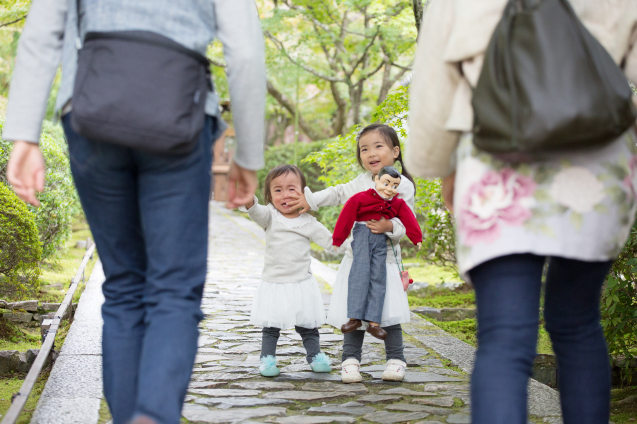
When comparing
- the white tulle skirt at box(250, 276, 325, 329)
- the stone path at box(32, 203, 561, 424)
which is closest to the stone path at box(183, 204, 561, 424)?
the stone path at box(32, 203, 561, 424)

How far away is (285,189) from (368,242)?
0.58 meters

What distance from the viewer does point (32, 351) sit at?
167 inches

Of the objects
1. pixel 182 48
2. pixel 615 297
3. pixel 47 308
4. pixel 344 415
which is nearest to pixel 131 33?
pixel 182 48

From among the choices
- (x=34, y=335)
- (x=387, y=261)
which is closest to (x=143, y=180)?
(x=387, y=261)

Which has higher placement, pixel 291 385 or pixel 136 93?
pixel 136 93

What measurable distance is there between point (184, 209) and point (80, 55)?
1.65 feet

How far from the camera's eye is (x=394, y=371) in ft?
11.2

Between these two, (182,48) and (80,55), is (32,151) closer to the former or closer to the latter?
(80,55)

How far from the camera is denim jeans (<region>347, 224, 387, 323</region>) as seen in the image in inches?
136

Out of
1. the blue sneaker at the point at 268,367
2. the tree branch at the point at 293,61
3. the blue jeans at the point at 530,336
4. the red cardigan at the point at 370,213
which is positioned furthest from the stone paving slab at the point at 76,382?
the tree branch at the point at 293,61

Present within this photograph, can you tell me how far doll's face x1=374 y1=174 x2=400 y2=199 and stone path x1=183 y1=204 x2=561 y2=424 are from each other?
38.5 inches

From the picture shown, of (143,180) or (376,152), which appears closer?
(143,180)

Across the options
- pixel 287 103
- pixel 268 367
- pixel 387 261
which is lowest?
pixel 268 367

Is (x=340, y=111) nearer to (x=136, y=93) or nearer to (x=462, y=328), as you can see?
(x=462, y=328)
